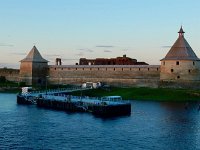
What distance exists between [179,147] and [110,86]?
50.5 metres

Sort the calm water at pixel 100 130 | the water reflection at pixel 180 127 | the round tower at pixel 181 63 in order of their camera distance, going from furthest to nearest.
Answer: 1. the round tower at pixel 181 63
2. the water reflection at pixel 180 127
3. the calm water at pixel 100 130

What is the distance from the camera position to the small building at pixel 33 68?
9225cm

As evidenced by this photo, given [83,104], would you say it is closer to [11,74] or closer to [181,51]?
[181,51]

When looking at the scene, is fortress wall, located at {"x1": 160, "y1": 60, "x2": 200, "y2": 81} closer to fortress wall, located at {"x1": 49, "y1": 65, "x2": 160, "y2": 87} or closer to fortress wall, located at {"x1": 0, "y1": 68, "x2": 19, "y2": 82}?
fortress wall, located at {"x1": 49, "y1": 65, "x2": 160, "y2": 87}

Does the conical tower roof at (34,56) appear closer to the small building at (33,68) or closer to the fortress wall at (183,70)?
the small building at (33,68)

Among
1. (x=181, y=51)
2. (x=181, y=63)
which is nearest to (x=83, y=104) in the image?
(x=181, y=63)

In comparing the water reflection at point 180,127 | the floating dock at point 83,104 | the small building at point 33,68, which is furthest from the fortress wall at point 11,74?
the water reflection at point 180,127

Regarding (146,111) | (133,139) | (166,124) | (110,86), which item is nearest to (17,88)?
(110,86)

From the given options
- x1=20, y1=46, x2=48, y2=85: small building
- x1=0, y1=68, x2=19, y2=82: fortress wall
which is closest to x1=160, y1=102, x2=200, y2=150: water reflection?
x1=20, y1=46, x2=48, y2=85: small building

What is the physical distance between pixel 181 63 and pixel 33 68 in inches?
1134

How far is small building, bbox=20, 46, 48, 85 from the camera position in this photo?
303 feet

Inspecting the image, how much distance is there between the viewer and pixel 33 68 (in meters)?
92.1

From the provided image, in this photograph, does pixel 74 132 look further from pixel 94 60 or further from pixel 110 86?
pixel 94 60

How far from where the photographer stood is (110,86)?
275ft
